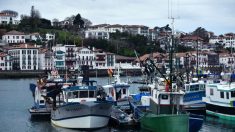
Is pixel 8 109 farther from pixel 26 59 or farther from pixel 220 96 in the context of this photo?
pixel 26 59

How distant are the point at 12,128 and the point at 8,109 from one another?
1217cm

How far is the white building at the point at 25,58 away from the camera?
124m

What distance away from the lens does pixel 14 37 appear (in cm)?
14175

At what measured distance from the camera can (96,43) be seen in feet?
463

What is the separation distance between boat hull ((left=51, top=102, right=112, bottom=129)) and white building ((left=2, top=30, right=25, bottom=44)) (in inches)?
4435

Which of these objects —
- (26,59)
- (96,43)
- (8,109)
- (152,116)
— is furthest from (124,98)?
(96,43)

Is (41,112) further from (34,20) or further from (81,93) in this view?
(34,20)

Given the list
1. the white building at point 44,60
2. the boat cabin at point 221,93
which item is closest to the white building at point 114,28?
the white building at point 44,60

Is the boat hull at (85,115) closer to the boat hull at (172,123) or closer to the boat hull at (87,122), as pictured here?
the boat hull at (87,122)

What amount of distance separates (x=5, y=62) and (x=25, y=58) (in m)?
5.06

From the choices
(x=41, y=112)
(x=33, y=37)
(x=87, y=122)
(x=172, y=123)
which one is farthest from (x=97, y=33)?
(x=172, y=123)

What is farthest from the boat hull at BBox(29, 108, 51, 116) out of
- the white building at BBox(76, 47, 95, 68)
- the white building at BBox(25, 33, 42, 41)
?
the white building at BBox(25, 33, 42, 41)

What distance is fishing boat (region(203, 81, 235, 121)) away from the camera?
1372 inches

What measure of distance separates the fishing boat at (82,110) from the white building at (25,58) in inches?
3658
